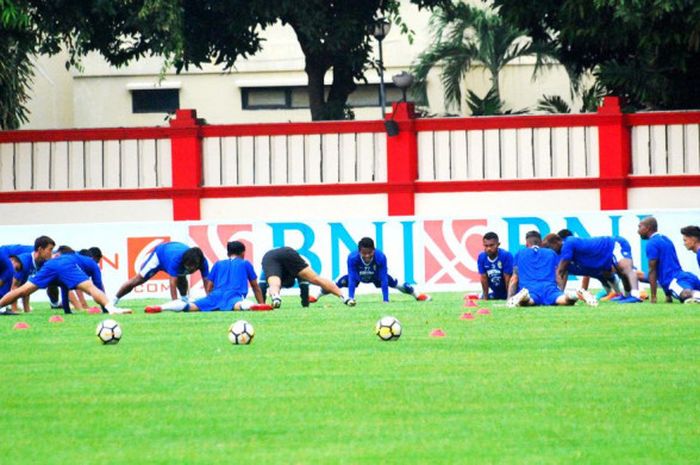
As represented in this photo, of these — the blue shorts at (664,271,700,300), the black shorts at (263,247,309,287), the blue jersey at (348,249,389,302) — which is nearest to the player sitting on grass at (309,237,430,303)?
the blue jersey at (348,249,389,302)

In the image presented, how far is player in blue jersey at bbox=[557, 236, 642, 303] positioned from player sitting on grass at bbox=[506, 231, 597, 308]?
2.96ft

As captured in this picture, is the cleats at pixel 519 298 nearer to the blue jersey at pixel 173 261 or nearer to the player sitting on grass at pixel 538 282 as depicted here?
the player sitting on grass at pixel 538 282

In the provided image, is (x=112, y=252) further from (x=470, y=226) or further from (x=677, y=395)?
(x=677, y=395)

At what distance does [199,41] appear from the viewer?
38875 millimetres

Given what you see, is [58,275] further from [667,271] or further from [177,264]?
[667,271]

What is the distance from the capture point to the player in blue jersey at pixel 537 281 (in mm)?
23953

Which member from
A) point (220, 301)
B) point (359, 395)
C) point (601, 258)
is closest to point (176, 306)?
point (220, 301)

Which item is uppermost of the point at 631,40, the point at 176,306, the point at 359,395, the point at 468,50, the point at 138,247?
the point at 468,50

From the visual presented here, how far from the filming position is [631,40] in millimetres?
35469

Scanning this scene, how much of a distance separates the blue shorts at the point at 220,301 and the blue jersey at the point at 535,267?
13.1ft

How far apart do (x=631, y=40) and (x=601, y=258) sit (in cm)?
1089

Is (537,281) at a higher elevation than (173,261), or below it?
below

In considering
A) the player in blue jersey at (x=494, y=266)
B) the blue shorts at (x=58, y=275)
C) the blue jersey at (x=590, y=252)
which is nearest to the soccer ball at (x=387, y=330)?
the blue shorts at (x=58, y=275)

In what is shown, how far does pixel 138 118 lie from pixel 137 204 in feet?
51.6
